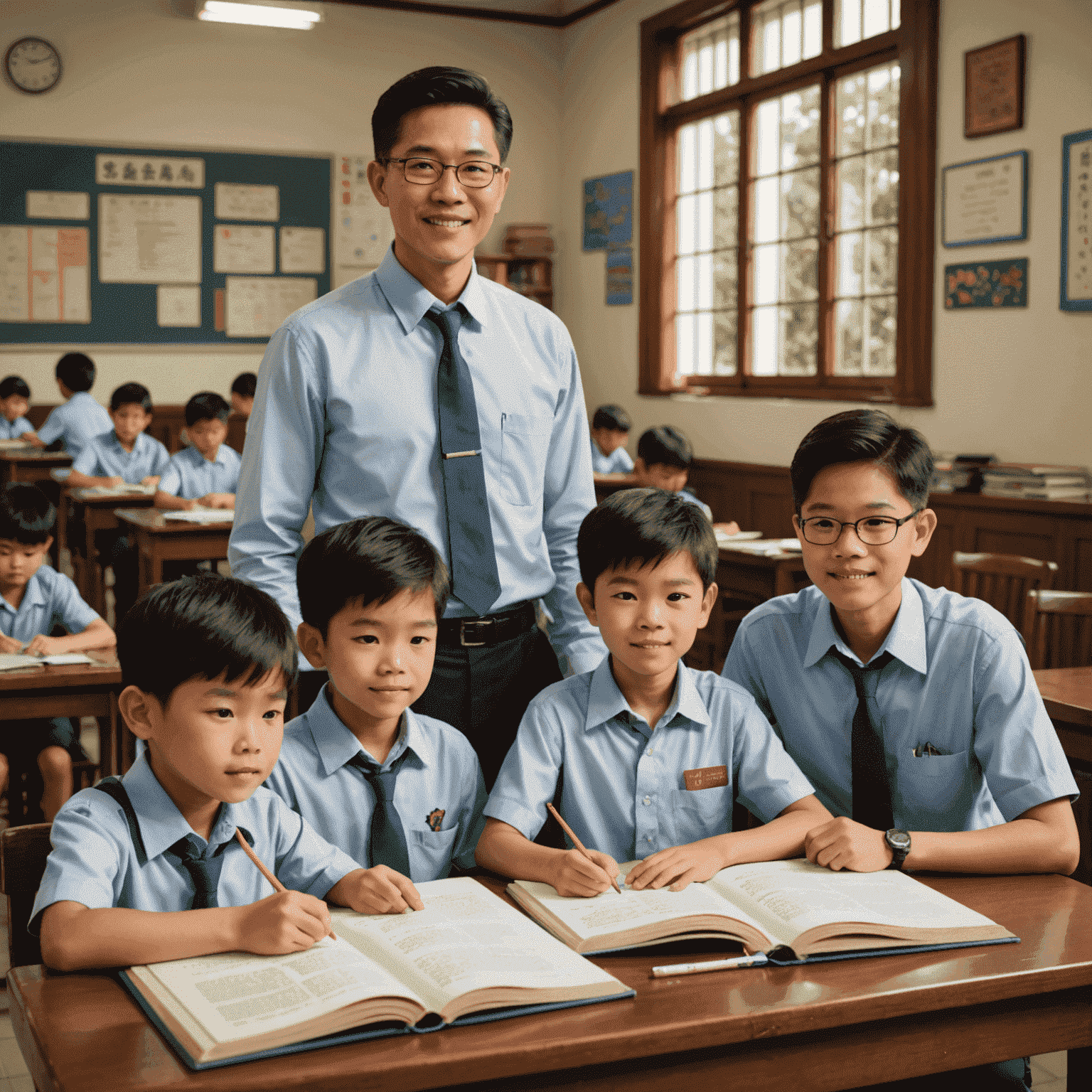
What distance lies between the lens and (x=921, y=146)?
17.6 feet

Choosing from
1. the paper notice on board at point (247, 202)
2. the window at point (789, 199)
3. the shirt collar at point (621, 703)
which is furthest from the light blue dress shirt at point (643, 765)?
the paper notice on board at point (247, 202)

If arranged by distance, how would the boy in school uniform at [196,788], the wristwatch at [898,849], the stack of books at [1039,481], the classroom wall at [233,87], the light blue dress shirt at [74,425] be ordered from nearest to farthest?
the boy in school uniform at [196,788] < the wristwatch at [898,849] < the stack of books at [1039,481] < the light blue dress shirt at [74,425] < the classroom wall at [233,87]

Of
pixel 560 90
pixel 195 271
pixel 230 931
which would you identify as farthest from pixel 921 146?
pixel 230 931

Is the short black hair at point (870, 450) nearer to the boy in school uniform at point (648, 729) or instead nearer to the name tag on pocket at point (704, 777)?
the boy in school uniform at point (648, 729)

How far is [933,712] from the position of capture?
158 centimetres

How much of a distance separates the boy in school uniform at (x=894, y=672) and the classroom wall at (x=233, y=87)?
7001mm

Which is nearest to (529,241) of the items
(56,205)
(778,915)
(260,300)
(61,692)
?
(260,300)

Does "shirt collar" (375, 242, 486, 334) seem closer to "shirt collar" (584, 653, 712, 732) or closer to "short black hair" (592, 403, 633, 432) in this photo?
"shirt collar" (584, 653, 712, 732)

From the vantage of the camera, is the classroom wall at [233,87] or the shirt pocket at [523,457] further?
the classroom wall at [233,87]

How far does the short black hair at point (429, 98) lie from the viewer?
5.48ft

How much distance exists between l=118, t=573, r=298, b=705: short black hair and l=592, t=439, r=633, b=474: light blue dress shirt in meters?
5.37

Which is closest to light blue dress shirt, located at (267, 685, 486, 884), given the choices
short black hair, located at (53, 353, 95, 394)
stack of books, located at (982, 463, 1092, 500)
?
stack of books, located at (982, 463, 1092, 500)

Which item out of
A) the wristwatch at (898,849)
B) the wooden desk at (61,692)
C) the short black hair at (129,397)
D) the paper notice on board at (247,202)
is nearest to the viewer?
the wristwatch at (898,849)

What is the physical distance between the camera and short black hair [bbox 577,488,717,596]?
1.50 meters
